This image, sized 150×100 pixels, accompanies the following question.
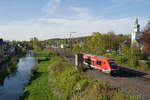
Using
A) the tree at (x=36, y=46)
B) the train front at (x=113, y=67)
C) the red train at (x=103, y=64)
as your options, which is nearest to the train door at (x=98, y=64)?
the red train at (x=103, y=64)

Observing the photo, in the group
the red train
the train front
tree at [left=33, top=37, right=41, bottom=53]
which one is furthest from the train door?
tree at [left=33, top=37, right=41, bottom=53]

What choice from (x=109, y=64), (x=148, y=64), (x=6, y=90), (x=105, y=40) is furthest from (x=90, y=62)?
(x=105, y=40)

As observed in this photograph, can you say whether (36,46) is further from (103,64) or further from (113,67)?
(113,67)

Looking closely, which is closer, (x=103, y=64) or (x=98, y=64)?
(x=103, y=64)

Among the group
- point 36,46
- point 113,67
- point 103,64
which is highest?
point 36,46

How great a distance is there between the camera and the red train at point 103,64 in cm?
1806

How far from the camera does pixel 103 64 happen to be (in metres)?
19.2

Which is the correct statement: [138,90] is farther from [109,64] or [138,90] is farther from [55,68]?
[55,68]

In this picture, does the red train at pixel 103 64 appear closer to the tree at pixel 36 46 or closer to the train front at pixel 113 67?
the train front at pixel 113 67

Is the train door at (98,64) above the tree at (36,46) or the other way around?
the other way around

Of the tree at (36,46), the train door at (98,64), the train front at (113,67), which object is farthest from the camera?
the tree at (36,46)

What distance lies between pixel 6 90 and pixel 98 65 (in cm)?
1556

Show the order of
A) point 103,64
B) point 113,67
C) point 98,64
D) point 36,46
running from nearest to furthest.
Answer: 1. point 113,67
2. point 103,64
3. point 98,64
4. point 36,46

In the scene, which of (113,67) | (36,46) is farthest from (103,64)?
(36,46)
